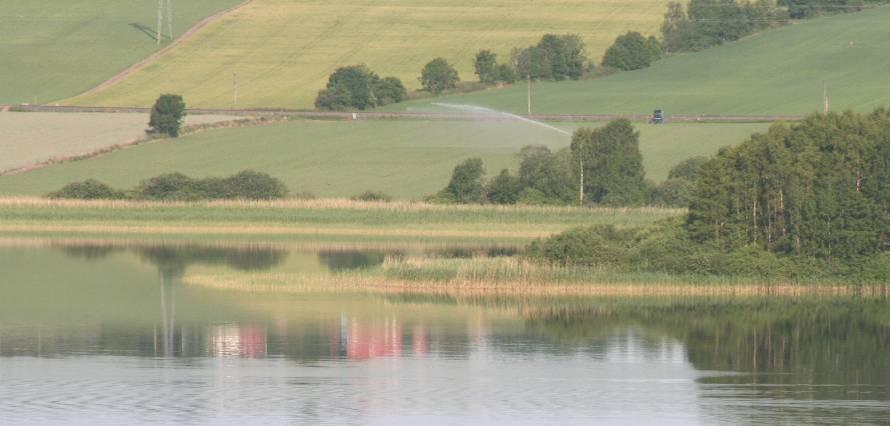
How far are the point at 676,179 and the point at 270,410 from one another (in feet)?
225

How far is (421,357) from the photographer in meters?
48.9

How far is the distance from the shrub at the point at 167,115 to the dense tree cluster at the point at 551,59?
109 ft

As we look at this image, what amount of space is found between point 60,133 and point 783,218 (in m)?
75.4

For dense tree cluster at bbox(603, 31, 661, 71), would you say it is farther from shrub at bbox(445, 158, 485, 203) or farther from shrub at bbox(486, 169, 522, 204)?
shrub at bbox(486, 169, 522, 204)

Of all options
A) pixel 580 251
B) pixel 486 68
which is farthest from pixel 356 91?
pixel 580 251

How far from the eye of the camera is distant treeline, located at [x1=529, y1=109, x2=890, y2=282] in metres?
65.6

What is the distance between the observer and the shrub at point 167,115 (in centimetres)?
13212

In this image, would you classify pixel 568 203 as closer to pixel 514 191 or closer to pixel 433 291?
pixel 514 191

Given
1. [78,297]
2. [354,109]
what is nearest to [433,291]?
[78,297]

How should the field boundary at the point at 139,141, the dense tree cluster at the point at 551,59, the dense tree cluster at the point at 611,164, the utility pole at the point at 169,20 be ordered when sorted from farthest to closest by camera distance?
the utility pole at the point at 169,20, the dense tree cluster at the point at 551,59, the field boundary at the point at 139,141, the dense tree cluster at the point at 611,164

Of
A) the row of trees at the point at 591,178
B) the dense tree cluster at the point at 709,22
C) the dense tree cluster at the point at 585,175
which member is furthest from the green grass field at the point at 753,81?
the dense tree cluster at the point at 585,175

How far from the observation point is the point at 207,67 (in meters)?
159

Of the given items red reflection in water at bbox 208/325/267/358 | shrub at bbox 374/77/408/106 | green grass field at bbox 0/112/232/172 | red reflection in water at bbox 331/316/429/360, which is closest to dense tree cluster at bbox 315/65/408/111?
shrub at bbox 374/77/408/106

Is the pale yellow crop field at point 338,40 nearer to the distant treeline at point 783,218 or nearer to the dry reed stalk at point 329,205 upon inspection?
the dry reed stalk at point 329,205
